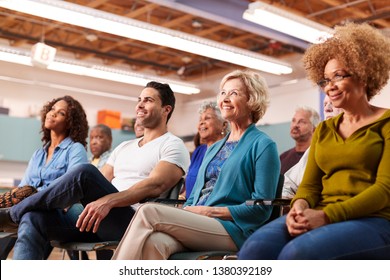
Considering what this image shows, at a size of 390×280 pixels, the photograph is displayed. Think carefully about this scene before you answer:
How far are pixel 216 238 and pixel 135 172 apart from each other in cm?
84

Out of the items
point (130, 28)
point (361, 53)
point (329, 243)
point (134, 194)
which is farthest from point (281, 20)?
point (329, 243)

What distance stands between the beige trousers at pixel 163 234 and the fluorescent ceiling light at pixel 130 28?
360cm

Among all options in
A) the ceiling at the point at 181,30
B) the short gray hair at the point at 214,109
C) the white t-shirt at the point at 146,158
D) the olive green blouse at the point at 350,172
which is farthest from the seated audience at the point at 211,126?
the ceiling at the point at 181,30

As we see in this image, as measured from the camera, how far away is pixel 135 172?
2.60 m

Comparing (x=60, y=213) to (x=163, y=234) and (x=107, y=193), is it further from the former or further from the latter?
(x=163, y=234)

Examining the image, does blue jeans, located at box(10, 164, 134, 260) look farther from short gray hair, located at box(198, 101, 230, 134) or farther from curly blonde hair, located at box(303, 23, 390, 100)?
short gray hair, located at box(198, 101, 230, 134)

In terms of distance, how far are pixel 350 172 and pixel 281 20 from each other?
393 centimetres

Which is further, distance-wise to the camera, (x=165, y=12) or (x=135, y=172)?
(x=165, y=12)

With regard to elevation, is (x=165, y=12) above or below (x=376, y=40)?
above

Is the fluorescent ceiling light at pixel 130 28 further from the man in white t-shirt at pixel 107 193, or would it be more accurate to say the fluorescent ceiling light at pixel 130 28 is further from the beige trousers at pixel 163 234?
the beige trousers at pixel 163 234

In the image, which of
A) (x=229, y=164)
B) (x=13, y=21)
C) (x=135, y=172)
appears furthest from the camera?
(x=13, y=21)

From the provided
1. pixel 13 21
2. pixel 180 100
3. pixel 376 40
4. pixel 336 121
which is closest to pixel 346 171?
pixel 336 121
